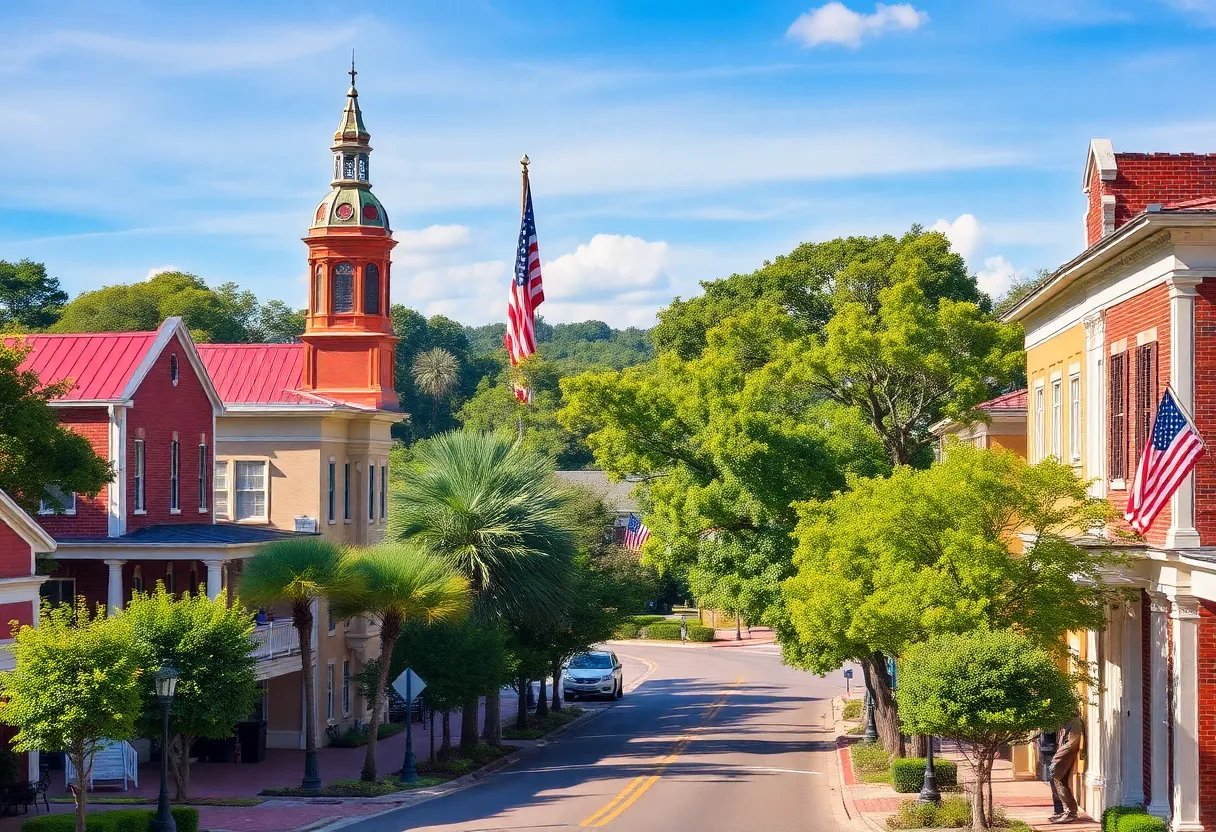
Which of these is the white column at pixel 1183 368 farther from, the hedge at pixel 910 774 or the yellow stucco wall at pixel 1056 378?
the hedge at pixel 910 774

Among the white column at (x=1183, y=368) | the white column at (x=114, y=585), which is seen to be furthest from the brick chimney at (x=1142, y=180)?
the white column at (x=114, y=585)

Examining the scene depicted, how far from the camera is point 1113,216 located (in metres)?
23.9

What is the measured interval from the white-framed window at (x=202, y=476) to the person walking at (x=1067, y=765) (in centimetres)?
2281

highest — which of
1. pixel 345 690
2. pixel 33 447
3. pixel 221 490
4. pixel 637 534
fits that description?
pixel 33 447

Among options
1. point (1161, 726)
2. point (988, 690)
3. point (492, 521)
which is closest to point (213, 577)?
point (492, 521)

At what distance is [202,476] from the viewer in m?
39.1

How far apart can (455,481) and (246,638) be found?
29.6 ft

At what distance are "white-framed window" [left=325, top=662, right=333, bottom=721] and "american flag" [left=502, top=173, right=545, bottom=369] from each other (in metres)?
10.0

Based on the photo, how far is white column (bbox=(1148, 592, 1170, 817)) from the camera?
20328 millimetres

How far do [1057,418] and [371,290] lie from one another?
2412 cm

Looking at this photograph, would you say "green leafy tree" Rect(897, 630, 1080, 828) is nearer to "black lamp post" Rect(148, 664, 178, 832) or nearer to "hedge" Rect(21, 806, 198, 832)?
"black lamp post" Rect(148, 664, 178, 832)

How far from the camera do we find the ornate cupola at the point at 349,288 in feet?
149

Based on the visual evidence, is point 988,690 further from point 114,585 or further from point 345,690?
point 345,690

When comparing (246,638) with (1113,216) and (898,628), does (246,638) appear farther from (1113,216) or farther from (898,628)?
(1113,216)
